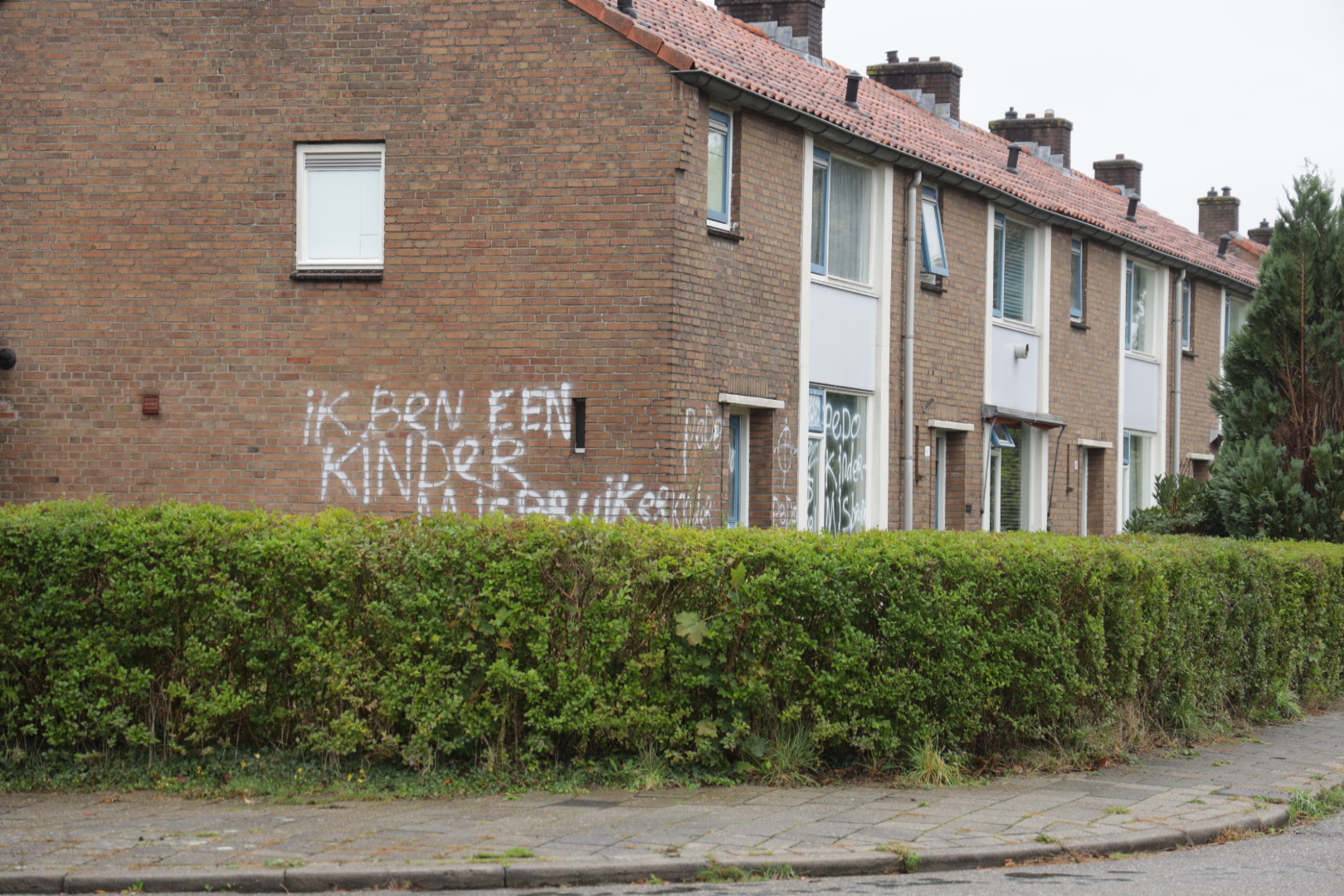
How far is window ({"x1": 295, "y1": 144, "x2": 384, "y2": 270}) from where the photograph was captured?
15.8 m

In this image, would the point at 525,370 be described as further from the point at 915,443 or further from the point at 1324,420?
the point at 1324,420

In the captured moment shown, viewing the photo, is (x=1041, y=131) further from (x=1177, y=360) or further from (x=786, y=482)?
(x=786, y=482)

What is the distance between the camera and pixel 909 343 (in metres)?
19.7

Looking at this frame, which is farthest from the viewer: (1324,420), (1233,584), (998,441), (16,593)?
(998,441)

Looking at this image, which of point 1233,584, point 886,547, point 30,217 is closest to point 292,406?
point 30,217

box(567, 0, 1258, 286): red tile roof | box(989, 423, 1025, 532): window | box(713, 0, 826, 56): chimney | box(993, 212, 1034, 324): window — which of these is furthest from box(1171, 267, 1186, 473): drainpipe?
box(713, 0, 826, 56): chimney

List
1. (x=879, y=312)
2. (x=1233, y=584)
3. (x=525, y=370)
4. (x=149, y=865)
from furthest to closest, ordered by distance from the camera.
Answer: (x=879, y=312) < (x=525, y=370) < (x=1233, y=584) < (x=149, y=865)

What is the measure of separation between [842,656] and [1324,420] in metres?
9.52

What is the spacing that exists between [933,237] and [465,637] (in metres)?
12.9

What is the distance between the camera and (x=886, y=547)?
9.46 meters

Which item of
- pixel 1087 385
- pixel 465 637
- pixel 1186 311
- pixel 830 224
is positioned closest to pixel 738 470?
pixel 830 224

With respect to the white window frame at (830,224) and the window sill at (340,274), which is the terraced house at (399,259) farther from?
the white window frame at (830,224)

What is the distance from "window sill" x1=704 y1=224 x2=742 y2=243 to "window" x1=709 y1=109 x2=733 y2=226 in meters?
0.16

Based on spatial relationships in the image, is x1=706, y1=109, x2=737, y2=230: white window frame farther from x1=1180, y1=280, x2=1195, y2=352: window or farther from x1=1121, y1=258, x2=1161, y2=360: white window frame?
x1=1180, y1=280, x2=1195, y2=352: window
